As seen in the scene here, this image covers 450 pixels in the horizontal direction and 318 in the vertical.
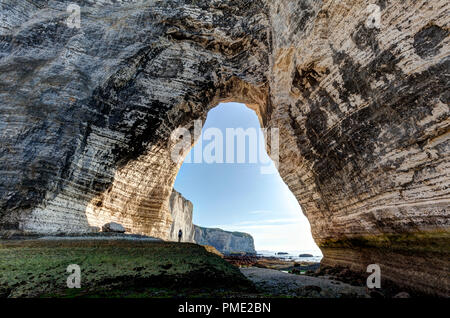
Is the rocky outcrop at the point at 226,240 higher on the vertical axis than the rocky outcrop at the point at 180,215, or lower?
lower

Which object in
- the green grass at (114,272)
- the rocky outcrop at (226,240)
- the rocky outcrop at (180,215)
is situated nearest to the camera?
the green grass at (114,272)

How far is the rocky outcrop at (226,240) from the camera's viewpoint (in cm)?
10339

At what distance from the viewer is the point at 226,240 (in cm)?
10944

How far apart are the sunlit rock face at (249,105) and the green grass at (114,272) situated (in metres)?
4.64

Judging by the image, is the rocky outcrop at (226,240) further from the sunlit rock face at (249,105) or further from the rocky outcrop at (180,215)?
the sunlit rock face at (249,105)

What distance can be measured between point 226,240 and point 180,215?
72.8m

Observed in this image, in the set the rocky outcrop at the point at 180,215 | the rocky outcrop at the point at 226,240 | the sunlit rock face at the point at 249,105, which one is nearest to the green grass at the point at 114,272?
the sunlit rock face at the point at 249,105

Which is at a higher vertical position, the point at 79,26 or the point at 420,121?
the point at 79,26

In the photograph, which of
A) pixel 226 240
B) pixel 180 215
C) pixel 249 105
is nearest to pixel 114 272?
pixel 249 105
